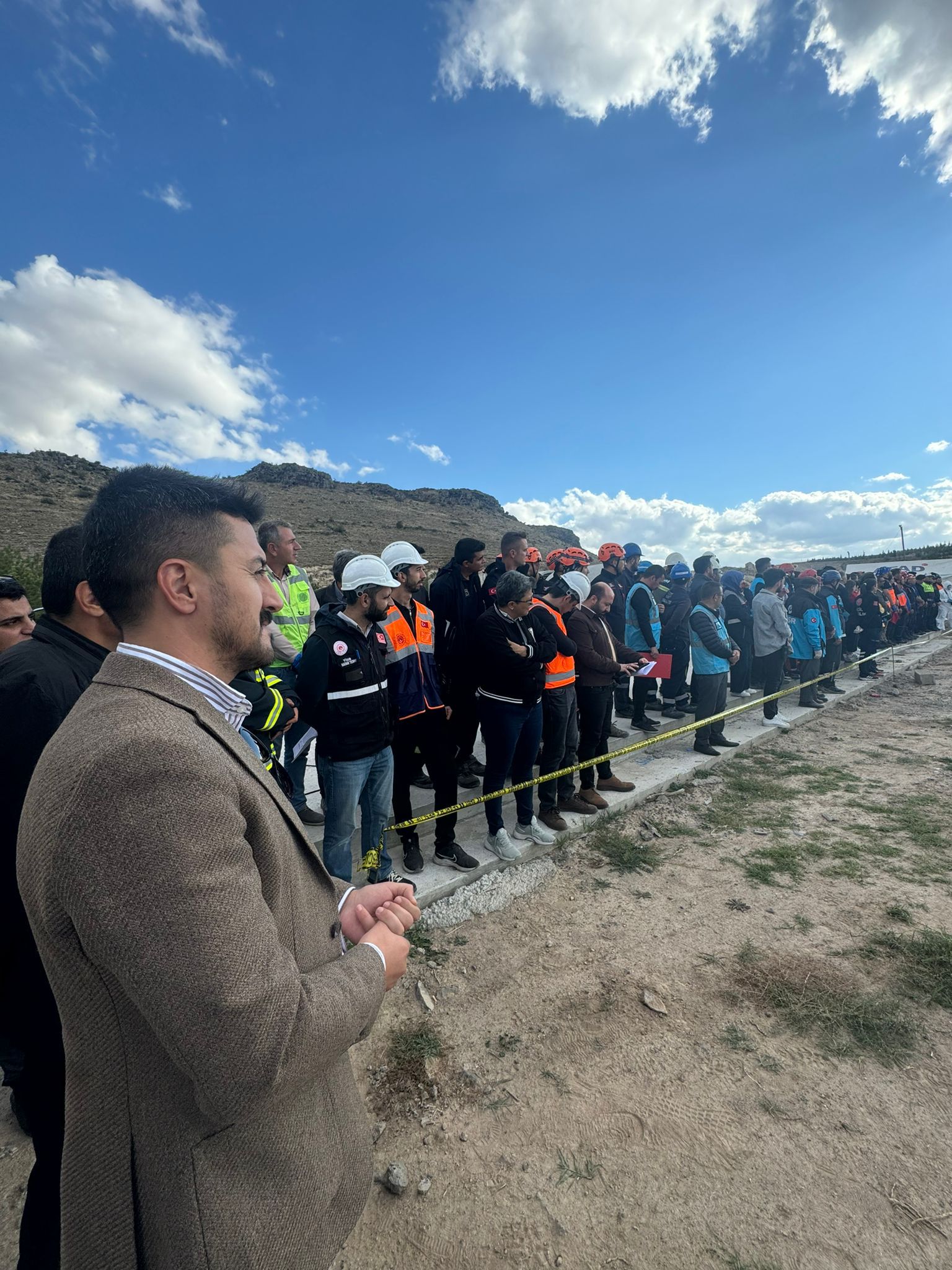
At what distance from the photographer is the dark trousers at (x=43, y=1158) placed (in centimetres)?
139

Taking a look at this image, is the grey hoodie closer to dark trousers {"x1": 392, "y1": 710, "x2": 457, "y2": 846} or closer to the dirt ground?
the dirt ground

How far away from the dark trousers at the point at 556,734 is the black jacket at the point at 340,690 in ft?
5.82

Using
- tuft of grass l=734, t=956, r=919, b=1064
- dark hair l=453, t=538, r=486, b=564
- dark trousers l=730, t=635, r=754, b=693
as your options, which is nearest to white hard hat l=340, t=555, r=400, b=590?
dark hair l=453, t=538, r=486, b=564

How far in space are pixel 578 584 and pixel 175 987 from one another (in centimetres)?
474

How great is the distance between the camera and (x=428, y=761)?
4098mm

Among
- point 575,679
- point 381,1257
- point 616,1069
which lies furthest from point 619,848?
point 381,1257

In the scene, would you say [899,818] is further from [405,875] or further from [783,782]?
[405,875]

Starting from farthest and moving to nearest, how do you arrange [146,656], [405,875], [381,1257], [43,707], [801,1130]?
[405,875]
[801,1130]
[381,1257]
[43,707]
[146,656]

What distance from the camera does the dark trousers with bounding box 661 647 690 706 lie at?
804 cm

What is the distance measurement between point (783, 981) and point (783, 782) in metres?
3.52

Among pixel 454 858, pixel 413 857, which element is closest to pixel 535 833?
pixel 454 858

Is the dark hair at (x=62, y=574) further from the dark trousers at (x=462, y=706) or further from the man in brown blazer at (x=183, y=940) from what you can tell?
the dark trousers at (x=462, y=706)

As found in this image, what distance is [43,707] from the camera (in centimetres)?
171

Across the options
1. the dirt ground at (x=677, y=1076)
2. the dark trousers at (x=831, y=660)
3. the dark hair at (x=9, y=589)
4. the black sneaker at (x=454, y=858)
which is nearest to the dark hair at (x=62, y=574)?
the dark hair at (x=9, y=589)
